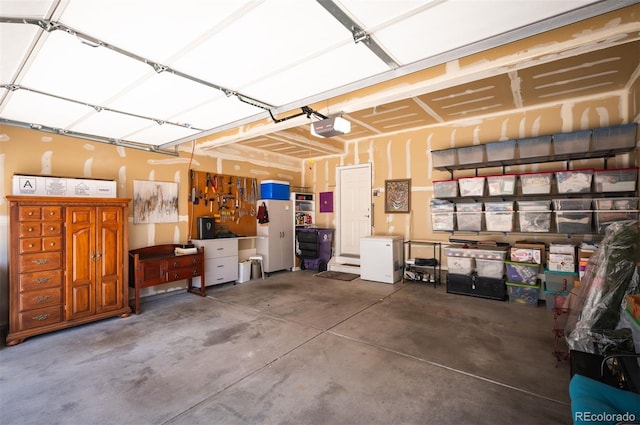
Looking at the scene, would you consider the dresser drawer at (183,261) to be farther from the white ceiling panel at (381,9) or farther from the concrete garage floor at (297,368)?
the white ceiling panel at (381,9)

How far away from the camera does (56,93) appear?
8.51 ft

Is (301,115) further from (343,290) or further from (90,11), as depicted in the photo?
(343,290)

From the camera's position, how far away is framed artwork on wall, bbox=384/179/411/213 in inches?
226

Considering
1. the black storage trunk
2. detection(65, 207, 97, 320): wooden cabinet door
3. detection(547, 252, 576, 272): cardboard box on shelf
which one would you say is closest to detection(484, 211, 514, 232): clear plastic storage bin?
detection(547, 252, 576, 272): cardboard box on shelf

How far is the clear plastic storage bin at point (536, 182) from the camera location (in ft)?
13.3

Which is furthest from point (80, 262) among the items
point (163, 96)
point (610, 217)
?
point (610, 217)

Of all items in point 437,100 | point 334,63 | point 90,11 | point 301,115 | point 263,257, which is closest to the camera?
point 90,11

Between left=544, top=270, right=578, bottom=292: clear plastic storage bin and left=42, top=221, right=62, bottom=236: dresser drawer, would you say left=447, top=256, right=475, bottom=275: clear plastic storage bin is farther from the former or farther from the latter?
left=42, top=221, right=62, bottom=236: dresser drawer

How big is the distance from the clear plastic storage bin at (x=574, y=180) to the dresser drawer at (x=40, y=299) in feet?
21.3

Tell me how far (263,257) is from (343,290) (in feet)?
6.81

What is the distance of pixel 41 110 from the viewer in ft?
9.98

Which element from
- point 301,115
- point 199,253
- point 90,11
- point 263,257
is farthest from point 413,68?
point 263,257

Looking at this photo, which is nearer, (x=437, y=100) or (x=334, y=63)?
(x=334, y=63)

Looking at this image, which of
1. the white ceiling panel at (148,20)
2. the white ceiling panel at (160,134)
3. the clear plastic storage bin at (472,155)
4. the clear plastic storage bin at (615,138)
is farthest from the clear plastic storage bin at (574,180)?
the white ceiling panel at (160,134)
